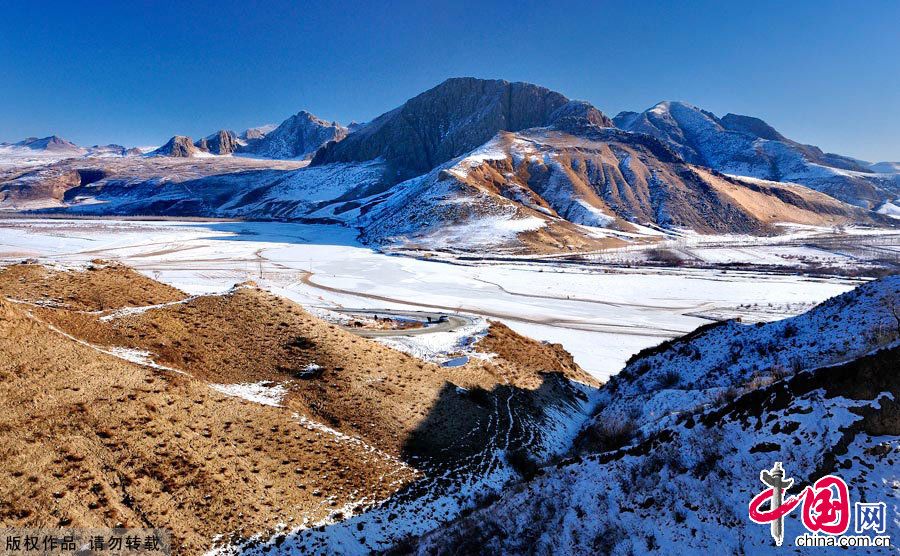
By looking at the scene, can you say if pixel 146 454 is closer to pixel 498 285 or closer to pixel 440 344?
pixel 440 344

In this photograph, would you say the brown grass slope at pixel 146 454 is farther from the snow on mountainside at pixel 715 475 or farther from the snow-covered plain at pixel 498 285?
the snow-covered plain at pixel 498 285

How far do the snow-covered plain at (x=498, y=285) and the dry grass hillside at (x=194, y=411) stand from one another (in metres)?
24.8

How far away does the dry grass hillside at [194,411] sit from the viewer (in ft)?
38.8

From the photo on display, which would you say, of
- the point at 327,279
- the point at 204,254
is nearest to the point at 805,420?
the point at 327,279

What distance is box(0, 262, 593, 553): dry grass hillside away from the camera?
1181 cm

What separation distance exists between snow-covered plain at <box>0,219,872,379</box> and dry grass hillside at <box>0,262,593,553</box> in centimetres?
2481

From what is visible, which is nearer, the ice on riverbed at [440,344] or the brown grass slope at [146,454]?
the brown grass slope at [146,454]

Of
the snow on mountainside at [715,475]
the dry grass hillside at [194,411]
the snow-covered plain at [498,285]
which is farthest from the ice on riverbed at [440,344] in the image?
the snow on mountainside at [715,475]
